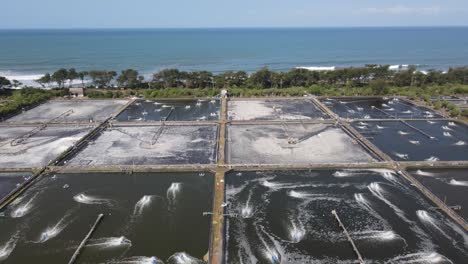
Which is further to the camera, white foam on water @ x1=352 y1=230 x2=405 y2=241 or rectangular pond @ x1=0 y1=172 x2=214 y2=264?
white foam on water @ x1=352 y1=230 x2=405 y2=241

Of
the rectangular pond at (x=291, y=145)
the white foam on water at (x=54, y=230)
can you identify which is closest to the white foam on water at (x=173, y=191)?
the rectangular pond at (x=291, y=145)

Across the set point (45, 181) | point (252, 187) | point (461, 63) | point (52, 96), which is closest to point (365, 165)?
point (252, 187)

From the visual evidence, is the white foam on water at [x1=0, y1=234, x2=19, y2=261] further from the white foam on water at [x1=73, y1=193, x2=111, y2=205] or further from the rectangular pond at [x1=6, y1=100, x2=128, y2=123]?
the rectangular pond at [x1=6, y1=100, x2=128, y2=123]

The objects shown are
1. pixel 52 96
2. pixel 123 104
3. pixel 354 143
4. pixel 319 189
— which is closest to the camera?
pixel 319 189

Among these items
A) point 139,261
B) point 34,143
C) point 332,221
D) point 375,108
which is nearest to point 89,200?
point 139,261

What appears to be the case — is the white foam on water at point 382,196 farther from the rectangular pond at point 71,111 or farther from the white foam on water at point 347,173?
the rectangular pond at point 71,111

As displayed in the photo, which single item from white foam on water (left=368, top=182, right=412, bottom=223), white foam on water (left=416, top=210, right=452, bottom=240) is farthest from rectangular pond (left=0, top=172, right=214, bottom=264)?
white foam on water (left=416, top=210, right=452, bottom=240)

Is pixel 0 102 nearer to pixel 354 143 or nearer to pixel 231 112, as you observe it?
pixel 231 112

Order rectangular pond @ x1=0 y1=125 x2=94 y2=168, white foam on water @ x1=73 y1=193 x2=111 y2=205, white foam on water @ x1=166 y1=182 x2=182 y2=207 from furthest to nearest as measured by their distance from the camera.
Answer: rectangular pond @ x1=0 y1=125 x2=94 y2=168 → white foam on water @ x1=166 y1=182 x2=182 y2=207 → white foam on water @ x1=73 y1=193 x2=111 y2=205
